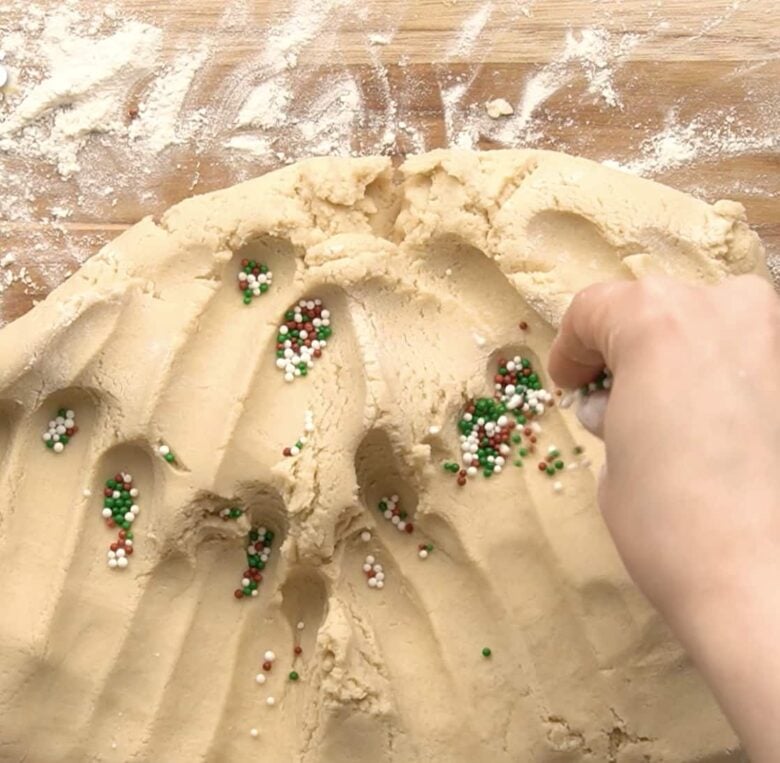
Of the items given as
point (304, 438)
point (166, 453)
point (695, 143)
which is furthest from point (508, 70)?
point (166, 453)

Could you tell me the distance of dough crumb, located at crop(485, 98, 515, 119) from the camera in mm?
1741

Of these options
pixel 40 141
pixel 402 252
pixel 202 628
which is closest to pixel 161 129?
pixel 40 141

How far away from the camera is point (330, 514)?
1405mm

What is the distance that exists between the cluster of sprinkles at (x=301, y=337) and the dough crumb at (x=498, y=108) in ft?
1.65

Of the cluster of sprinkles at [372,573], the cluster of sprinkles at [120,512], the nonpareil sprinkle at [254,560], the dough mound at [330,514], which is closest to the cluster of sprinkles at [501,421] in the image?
the dough mound at [330,514]

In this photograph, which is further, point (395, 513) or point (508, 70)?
point (508, 70)

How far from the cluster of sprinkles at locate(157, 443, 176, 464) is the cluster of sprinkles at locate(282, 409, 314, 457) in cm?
15

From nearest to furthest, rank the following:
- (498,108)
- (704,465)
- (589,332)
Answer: (704,465) → (589,332) → (498,108)

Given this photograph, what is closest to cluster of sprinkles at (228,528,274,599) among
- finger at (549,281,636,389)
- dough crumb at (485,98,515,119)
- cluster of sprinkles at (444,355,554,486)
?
cluster of sprinkles at (444,355,554,486)

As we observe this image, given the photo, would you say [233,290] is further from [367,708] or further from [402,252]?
[367,708]

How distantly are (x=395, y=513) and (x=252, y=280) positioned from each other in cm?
38

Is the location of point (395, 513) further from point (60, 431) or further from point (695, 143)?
point (695, 143)

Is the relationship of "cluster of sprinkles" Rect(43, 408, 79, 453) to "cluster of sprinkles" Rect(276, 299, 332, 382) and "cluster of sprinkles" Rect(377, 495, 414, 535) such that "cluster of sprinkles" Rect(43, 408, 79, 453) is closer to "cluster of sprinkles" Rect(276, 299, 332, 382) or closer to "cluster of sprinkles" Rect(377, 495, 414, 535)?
"cluster of sprinkles" Rect(276, 299, 332, 382)

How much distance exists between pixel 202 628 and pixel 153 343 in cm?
39
